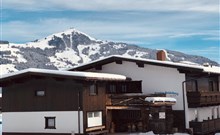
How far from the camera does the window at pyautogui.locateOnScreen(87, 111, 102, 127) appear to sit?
3053 cm

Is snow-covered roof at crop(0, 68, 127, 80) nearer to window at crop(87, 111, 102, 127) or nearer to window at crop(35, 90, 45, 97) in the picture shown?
window at crop(35, 90, 45, 97)

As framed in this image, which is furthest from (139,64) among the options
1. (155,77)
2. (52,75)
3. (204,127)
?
(52,75)

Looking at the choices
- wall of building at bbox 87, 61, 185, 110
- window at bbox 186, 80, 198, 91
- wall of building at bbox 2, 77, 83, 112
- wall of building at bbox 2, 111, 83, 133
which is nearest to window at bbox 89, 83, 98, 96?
wall of building at bbox 2, 77, 83, 112

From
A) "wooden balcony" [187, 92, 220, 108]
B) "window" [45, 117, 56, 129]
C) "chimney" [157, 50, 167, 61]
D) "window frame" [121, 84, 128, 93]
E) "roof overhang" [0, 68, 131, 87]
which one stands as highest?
"chimney" [157, 50, 167, 61]

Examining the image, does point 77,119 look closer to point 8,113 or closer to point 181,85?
point 8,113

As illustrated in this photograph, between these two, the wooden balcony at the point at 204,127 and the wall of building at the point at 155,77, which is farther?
the wall of building at the point at 155,77

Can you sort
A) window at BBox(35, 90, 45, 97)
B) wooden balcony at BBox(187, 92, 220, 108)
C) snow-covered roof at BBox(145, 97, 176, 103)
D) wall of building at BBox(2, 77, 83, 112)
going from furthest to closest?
1. wooden balcony at BBox(187, 92, 220, 108)
2. window at BBox(35, 90, 45, 97)
3. snow-covered roof at BBox(145, 97, 176, 103)
4. wall of building at BBox(2, 77, 83, 112)

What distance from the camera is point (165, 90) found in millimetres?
33719

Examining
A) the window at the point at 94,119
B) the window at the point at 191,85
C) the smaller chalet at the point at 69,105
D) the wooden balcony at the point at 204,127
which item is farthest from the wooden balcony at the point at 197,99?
the window at the point at 94,119

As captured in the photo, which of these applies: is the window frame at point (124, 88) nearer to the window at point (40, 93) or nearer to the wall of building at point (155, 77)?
the wall of building at point (155, 77)

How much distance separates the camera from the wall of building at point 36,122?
29.8 metres

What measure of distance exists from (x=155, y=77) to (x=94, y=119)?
647cm

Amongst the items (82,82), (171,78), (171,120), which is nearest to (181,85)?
(171,78)

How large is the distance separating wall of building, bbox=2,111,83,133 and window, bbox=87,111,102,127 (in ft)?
3.45
